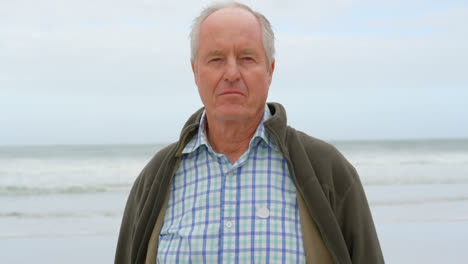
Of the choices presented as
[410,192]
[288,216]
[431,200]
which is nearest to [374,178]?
[410,192]

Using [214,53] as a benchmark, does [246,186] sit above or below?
below

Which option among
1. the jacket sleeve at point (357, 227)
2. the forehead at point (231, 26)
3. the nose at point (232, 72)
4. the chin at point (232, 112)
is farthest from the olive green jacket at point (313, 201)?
the forehead at point (231, 26)

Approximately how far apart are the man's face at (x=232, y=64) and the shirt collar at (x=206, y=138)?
0.08m

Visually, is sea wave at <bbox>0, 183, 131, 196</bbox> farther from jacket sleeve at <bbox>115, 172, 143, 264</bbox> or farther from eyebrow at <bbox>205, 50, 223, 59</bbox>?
eyebrow at <bbox>205, 50, 223, 59</bbox>

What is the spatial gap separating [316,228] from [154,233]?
23.2 inches

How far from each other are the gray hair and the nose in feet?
0.43

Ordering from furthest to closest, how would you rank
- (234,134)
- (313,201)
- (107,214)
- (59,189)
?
(59,189)
(107,214)
(234,134)
(313,201)

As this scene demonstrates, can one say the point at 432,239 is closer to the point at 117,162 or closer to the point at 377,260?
the point at 377,260

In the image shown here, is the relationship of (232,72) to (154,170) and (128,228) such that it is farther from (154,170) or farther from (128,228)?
(128,228)

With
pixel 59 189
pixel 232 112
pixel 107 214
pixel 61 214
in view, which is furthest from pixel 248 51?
pixel 59 189

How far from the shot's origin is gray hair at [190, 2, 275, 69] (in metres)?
1.69

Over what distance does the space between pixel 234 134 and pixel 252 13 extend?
0.44 meters

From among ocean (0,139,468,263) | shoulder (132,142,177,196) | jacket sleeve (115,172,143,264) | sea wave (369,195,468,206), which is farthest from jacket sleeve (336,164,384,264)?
sea wave (369,195,468,206)

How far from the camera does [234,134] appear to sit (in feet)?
5.80
